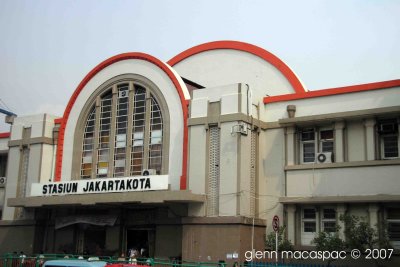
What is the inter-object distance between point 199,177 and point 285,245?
177 inches

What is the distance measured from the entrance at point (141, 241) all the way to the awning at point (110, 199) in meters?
2.14

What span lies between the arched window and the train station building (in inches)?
2.3

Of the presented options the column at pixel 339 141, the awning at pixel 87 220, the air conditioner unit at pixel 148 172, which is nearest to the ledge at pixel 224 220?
the air conditioner unit at pixel 148 172

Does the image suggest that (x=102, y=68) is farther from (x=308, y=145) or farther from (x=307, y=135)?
(x=308, y=145)

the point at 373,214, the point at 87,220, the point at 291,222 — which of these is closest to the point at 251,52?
the point at 291,222

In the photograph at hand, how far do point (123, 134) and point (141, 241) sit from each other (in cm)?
522

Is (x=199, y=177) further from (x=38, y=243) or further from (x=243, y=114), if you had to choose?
(x=38, y=243)

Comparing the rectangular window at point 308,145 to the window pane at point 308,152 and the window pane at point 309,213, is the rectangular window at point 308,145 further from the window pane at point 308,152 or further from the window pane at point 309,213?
the window pane at point 309,213

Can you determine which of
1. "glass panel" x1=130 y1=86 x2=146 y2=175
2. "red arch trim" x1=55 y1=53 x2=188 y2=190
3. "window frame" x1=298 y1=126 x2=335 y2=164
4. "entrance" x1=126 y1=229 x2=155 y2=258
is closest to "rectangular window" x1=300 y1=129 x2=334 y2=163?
"window frame" x1=298 y1=126 x2=335 y2=164

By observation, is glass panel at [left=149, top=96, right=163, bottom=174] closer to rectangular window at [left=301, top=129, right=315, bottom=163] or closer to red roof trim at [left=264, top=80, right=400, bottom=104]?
red roof trim at [left=264, top=80, right=400, bottom=104]

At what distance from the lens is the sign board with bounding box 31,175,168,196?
23.5m

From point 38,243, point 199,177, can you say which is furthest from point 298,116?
point 38,243

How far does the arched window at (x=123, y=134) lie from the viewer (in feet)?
86.4

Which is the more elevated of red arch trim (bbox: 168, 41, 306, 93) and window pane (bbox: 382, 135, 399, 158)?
red arch trim (bbox: 168, 41, 306, 93)
